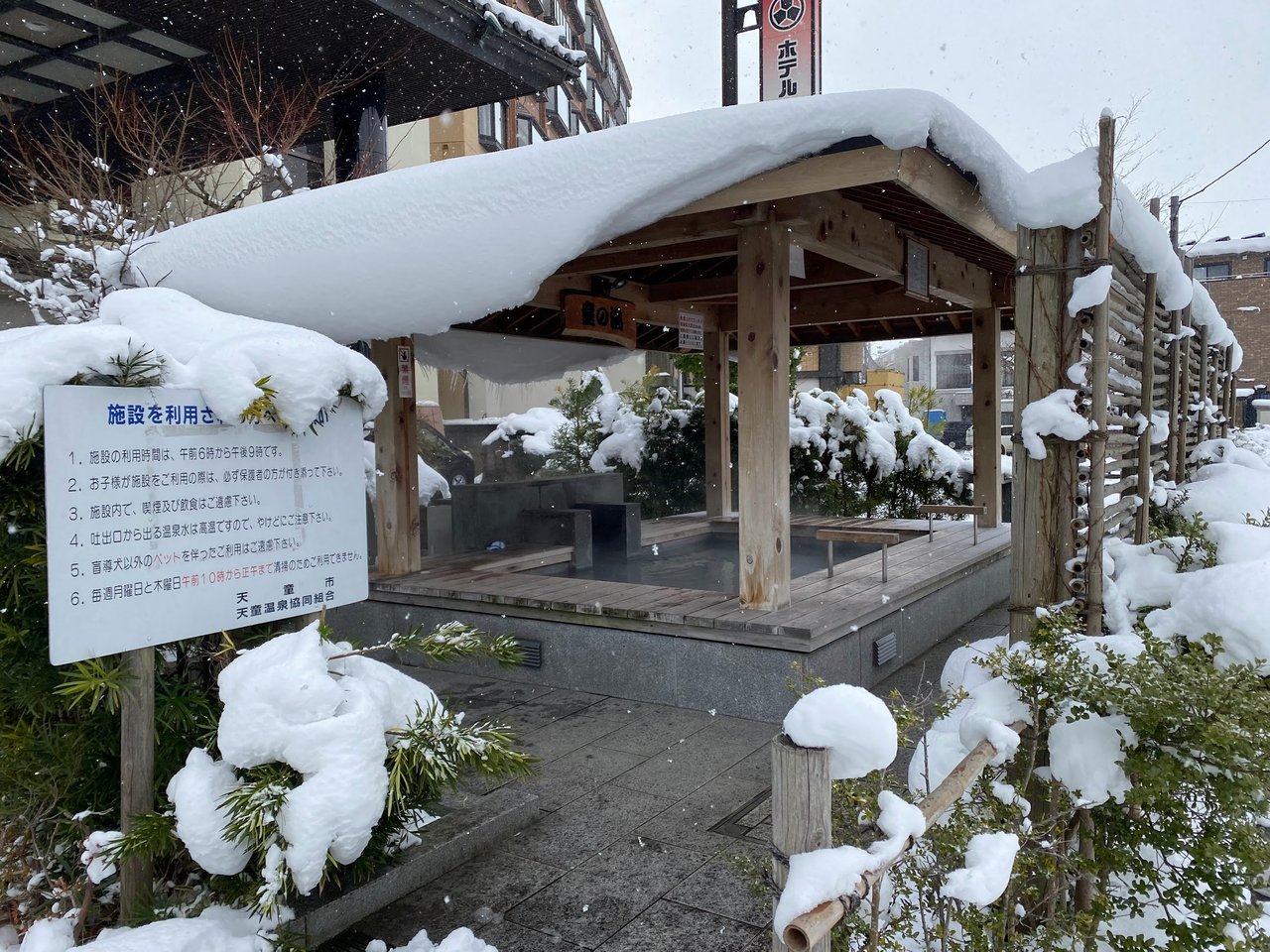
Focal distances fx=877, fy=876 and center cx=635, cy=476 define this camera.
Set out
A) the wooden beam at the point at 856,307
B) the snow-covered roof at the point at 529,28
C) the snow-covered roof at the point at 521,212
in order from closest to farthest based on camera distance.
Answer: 1. the snow-covered roof at the point at 521,212
2. the snow-covered roof at the point at 529,28
3. the wooden beam at the point at 856,307

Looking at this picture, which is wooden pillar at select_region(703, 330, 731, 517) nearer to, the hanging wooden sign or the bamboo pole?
the hanging wooden sign

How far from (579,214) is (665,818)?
2.56m

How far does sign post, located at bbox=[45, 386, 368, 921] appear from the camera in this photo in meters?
2.15

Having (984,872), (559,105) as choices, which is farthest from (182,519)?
(559,105)

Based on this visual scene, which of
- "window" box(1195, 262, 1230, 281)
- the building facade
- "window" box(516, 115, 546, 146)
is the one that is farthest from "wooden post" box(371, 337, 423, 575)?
"window" box(1195, 262, 1230, 281)

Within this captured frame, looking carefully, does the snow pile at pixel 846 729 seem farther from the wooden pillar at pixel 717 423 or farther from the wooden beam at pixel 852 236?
the wooden pillar at pixel 717 423

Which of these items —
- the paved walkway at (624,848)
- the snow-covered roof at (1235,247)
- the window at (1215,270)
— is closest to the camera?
the paved walkway at (624,848)

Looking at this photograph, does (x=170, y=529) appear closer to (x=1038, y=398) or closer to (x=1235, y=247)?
(x=1038, y=398)

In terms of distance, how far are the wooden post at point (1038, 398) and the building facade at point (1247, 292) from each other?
35.5m

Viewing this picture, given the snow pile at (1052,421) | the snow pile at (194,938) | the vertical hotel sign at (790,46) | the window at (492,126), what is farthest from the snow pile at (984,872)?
the window at (492,126)

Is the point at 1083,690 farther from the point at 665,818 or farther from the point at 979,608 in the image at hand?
the point at 979,608

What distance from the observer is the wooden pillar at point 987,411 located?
28.7 ft

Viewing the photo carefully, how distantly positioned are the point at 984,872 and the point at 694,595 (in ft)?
12.4

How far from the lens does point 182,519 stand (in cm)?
236
